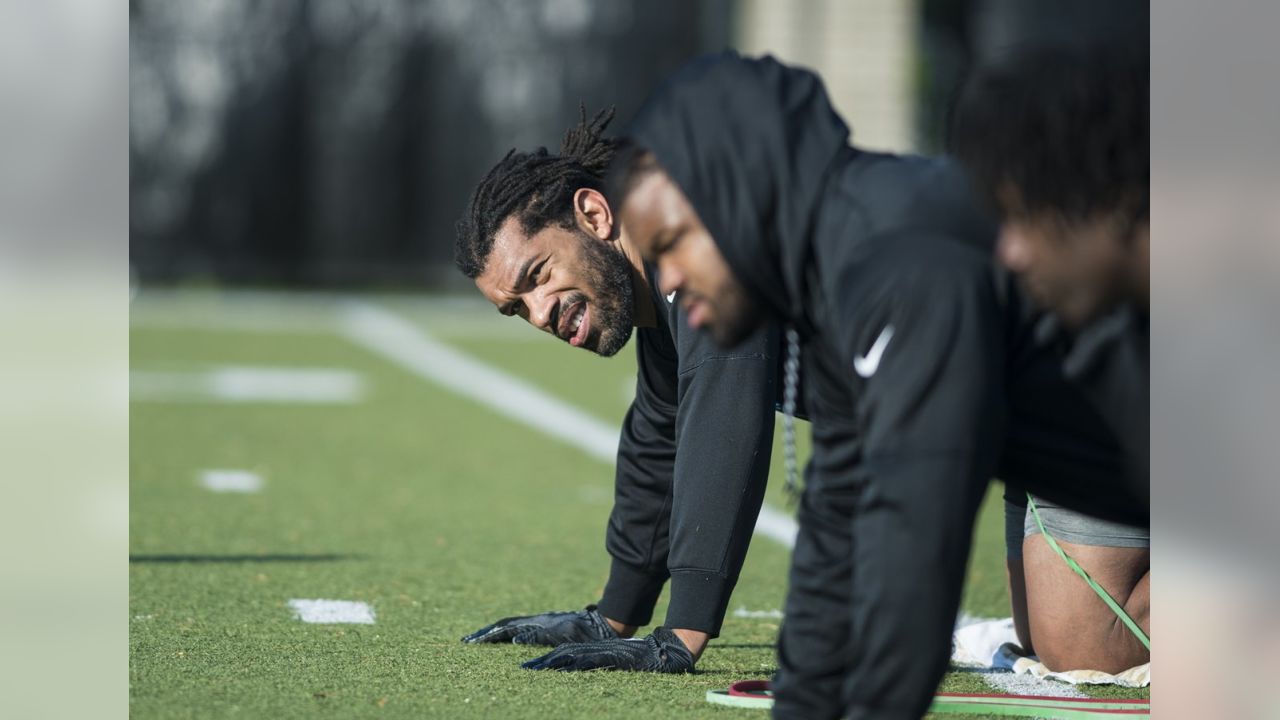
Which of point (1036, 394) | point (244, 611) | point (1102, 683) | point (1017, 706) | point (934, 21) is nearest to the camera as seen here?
point (1036, 394)

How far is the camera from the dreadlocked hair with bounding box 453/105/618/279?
3701 millimetres

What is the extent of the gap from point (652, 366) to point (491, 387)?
7.20 meters

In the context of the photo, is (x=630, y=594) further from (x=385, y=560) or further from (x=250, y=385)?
(x=250, y=385)

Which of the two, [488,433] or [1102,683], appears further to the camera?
[488,433]

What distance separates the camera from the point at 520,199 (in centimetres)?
371

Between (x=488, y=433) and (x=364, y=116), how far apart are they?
40.2 ft

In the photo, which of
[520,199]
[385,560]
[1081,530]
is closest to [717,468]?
[520,199]

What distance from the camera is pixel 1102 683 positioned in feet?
12.1

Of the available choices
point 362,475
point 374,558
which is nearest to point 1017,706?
point 374,558

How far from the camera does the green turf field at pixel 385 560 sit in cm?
340

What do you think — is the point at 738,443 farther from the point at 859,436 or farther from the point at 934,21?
the point at 934,21

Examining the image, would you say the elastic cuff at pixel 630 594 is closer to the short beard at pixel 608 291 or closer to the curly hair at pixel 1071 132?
the short beard at pixel 608 291

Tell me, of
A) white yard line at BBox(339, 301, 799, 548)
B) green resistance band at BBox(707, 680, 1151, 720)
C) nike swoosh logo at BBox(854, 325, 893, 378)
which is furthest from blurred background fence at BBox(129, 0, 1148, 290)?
nike swoosh logo at BBox(854, 325, 893, 378)
